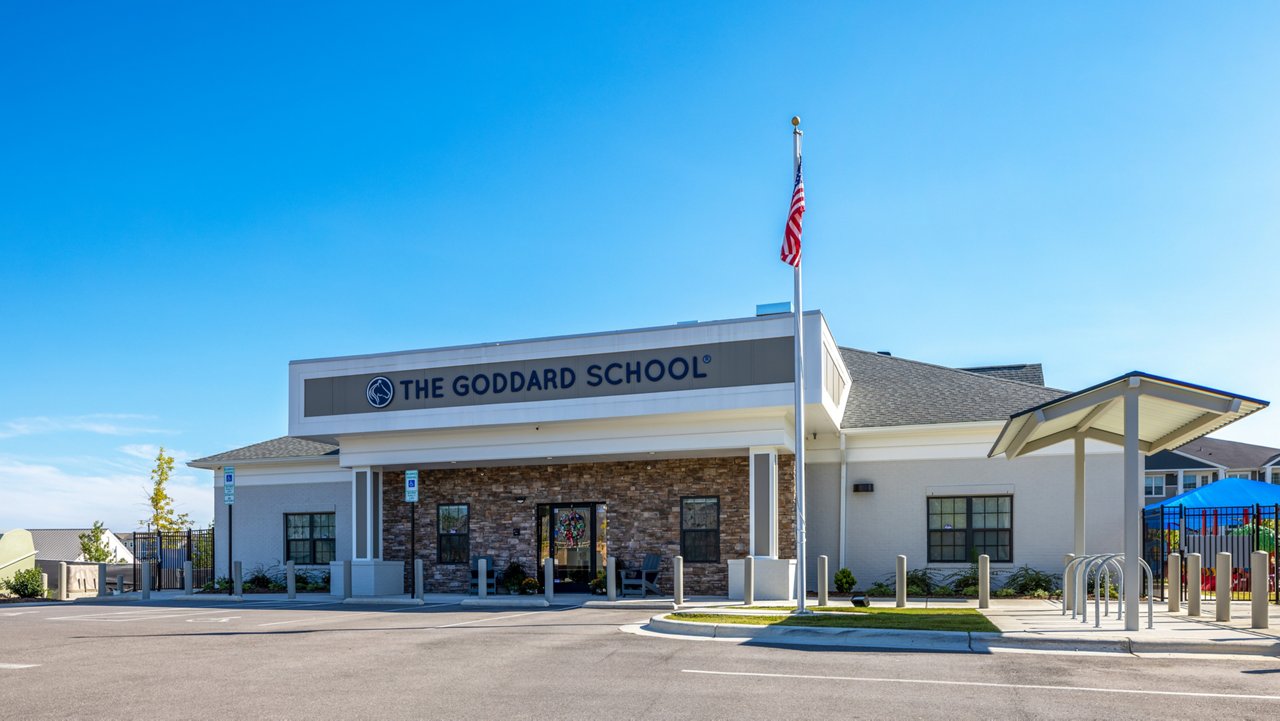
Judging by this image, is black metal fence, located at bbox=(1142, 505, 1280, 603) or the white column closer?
the white column

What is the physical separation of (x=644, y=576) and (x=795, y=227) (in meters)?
8.91

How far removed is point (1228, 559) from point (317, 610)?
53.4 feet

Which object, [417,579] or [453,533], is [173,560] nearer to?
[453,533]

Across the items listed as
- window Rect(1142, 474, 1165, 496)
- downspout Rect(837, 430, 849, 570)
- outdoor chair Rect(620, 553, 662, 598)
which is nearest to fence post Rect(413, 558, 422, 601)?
outdoor chair Rect(620, 553, 662, 598)

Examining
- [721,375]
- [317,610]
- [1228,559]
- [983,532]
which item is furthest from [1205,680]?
[317,610]

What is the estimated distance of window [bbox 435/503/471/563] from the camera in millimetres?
25438

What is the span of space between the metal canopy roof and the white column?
248 millimetres

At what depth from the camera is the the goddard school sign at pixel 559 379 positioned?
69.2 feet

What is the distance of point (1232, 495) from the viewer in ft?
80.6

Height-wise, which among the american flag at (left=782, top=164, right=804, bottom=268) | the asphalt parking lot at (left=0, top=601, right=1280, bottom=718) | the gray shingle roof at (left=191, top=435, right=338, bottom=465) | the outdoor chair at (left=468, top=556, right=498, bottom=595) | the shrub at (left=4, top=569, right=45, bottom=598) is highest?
the american flag at (left=782, top=164, right=804, bottom=268)

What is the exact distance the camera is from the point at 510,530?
25.0 meters

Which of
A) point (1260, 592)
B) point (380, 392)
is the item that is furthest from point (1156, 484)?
point (1260, 592)

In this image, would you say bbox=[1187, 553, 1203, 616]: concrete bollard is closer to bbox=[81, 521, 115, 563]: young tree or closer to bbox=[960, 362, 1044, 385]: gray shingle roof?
bbox=[960, 362, 1044, 385]: gray shingle roof

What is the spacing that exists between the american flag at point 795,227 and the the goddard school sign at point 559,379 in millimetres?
3380
